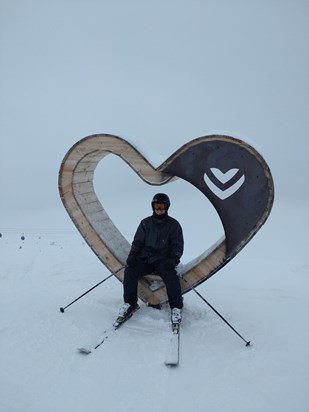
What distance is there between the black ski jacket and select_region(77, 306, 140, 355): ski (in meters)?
0.62

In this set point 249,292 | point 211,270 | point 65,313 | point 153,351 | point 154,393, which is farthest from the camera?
point 249,292

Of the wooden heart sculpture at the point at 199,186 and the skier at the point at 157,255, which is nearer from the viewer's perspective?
the wooden heart sculpture at the point at 199,186

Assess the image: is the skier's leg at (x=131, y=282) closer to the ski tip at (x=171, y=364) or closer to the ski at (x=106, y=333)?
the ski at (x=106, y=333)

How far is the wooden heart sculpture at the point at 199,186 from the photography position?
351cm

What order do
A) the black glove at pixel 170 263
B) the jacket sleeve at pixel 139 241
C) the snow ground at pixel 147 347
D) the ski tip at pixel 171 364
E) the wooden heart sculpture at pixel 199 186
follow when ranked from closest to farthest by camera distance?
the snow ground at pixel 147 347, the ski tip at pixel 171 364, the wooden heart sculpture at pixel 199 186, the black glove at pixel 170 263, the jacket sleeve at pixel 139 241

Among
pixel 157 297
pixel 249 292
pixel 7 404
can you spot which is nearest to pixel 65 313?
pixel 157 297

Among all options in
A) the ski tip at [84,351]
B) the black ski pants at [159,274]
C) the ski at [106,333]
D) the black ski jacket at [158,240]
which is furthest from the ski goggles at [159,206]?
the ski tip at [84,351]

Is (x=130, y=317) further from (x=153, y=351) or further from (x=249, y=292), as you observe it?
(x=249, y=292)

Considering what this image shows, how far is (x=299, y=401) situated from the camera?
278 cm

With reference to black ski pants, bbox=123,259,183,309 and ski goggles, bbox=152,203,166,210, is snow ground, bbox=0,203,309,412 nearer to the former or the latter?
black ski pants, bbox=123,259,183,309

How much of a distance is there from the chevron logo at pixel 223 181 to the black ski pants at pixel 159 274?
0.91m

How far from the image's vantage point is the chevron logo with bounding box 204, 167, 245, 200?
140 inches

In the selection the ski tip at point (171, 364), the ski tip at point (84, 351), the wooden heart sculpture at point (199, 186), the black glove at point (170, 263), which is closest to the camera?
the ski tip at point (171, 364)

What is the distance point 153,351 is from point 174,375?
0.38 m
